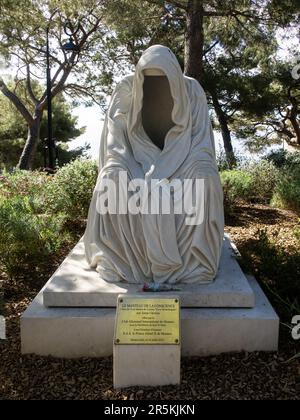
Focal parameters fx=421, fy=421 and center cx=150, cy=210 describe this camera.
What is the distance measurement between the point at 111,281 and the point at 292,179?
6887 mm

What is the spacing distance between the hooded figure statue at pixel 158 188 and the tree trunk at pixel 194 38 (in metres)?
4.39

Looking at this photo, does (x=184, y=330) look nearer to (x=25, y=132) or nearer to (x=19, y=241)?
(x=19, y=241)

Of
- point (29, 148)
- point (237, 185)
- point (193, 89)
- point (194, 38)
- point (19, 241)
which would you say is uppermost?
point (194, 38)

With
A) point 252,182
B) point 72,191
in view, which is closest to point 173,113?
point 72,191

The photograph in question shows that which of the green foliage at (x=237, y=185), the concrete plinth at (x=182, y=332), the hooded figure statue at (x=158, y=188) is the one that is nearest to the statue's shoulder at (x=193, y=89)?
the hooded figure statue at (x=158, y=188)

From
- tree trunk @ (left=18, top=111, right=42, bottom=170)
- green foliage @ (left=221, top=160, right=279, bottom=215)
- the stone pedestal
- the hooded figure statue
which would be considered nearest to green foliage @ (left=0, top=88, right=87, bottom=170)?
tree trunk @ (left=18, top=111, right=42, bottom=170)

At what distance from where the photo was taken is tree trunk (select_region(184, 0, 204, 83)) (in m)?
7.24

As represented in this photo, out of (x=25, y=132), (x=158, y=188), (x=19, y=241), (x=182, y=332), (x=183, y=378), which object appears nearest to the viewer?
(x=183, y=378)

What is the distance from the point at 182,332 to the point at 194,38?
609 cm

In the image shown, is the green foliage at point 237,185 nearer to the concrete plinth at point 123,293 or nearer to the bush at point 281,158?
the bush at point 281,158

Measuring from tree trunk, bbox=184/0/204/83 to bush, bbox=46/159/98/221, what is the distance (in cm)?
267

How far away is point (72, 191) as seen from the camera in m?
6.29

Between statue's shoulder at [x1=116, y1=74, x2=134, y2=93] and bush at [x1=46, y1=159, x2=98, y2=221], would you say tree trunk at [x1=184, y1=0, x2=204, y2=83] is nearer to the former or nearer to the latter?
bush at [x1=46, y1=159, x2=98, y2=221]

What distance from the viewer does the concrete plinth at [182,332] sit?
2697 mm
